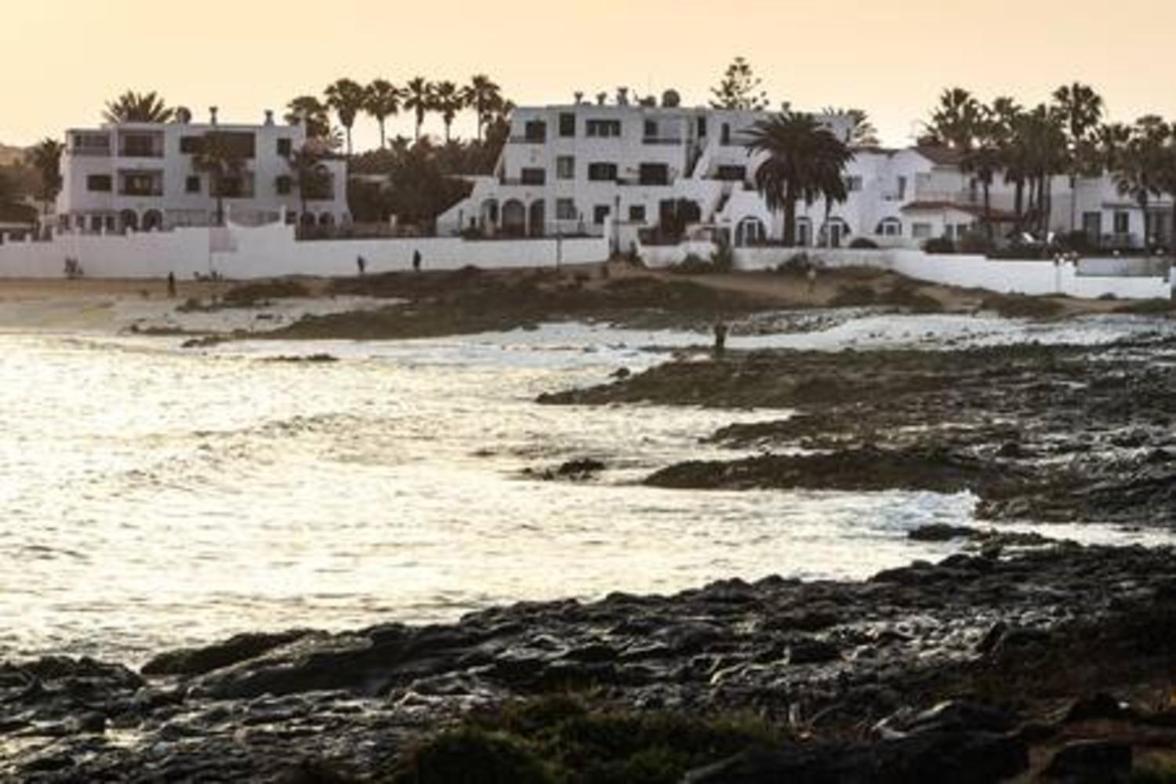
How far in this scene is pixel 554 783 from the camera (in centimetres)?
1388

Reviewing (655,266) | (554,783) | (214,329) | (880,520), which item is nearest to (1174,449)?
(880,520)

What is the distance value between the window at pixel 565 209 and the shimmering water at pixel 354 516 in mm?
58084

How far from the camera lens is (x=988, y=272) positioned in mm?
88312

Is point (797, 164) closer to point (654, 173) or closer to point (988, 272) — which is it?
point (988, 272)

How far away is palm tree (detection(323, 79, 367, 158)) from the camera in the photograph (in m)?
146

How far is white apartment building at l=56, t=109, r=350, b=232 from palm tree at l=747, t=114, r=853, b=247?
2482 cm

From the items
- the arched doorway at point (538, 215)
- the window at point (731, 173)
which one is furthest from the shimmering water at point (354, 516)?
the window at point (731, 173)

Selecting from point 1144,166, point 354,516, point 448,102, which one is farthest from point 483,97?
point 354,516

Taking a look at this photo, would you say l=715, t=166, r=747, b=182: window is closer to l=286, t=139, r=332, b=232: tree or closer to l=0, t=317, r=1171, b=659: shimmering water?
l=286, t=139, r=332, b=232: tree

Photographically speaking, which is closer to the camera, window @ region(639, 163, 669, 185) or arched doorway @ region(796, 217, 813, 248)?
arched doorway @ region(796, 217, 813, 248)

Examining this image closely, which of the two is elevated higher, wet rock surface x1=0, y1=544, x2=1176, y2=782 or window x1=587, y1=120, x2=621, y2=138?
window x1=587, y1=120, x2=621, y2=138

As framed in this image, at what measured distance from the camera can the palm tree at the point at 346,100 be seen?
480ft

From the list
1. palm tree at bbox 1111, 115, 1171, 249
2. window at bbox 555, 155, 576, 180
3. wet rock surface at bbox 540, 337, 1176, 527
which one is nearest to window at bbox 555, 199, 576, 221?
window at bbox 555, 155, 576, 180

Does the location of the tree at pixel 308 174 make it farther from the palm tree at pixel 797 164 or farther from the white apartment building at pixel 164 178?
the palm tree at pixel 797 164
